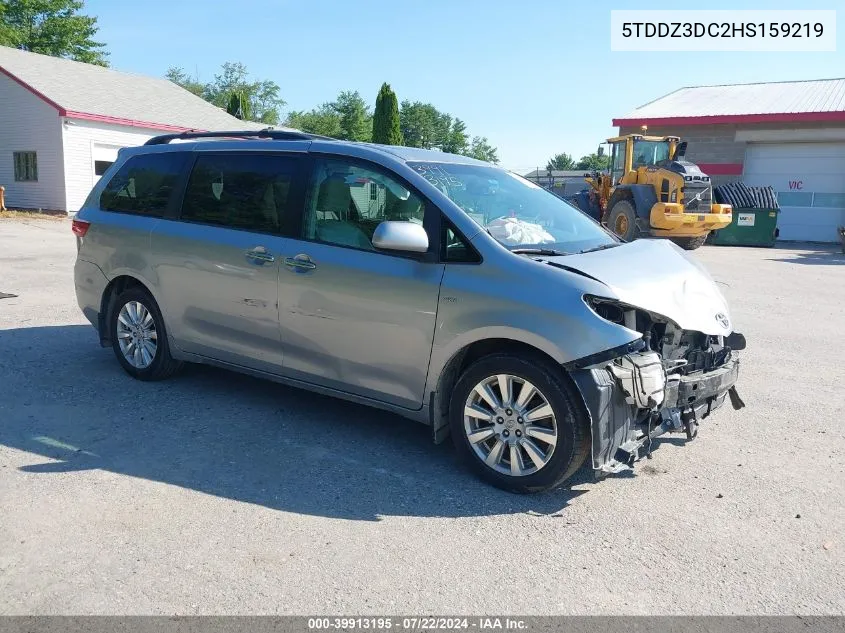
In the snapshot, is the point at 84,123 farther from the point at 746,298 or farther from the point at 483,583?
the point at 483,583

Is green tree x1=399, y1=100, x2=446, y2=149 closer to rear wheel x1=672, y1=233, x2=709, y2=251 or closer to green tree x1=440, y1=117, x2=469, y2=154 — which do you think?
green tree x1=440, y1=117, x2=469, y2=154

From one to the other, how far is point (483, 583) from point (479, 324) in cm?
144

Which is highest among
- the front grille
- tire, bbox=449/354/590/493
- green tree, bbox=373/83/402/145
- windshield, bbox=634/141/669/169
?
green tree, bbox=373/83/402/145

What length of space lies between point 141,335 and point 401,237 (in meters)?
2.81

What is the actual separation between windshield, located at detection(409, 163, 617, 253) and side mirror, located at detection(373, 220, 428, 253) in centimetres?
39

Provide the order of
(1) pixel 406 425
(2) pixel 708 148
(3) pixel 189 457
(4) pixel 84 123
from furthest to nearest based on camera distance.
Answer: (2) pixel 708 148 → (4) pixel 84 123 → (1) pixel 406 425 → (3) pixel 189 457

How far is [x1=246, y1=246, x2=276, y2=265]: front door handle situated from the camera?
4965 millimetres

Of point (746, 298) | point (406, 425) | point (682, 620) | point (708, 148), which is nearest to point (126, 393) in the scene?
point (406, 425)

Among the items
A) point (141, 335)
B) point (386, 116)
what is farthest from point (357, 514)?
point (386, 116)

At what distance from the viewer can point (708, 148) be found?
1093 inches

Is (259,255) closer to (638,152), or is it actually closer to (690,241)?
(690,241)

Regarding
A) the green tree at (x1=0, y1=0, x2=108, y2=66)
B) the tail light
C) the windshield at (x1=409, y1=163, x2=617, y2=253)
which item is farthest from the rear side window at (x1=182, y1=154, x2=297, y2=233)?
the green tree at (x1=0, y1=0, x2=108, y2=66)

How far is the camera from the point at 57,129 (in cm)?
2447

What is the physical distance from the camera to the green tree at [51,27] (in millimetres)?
45812
